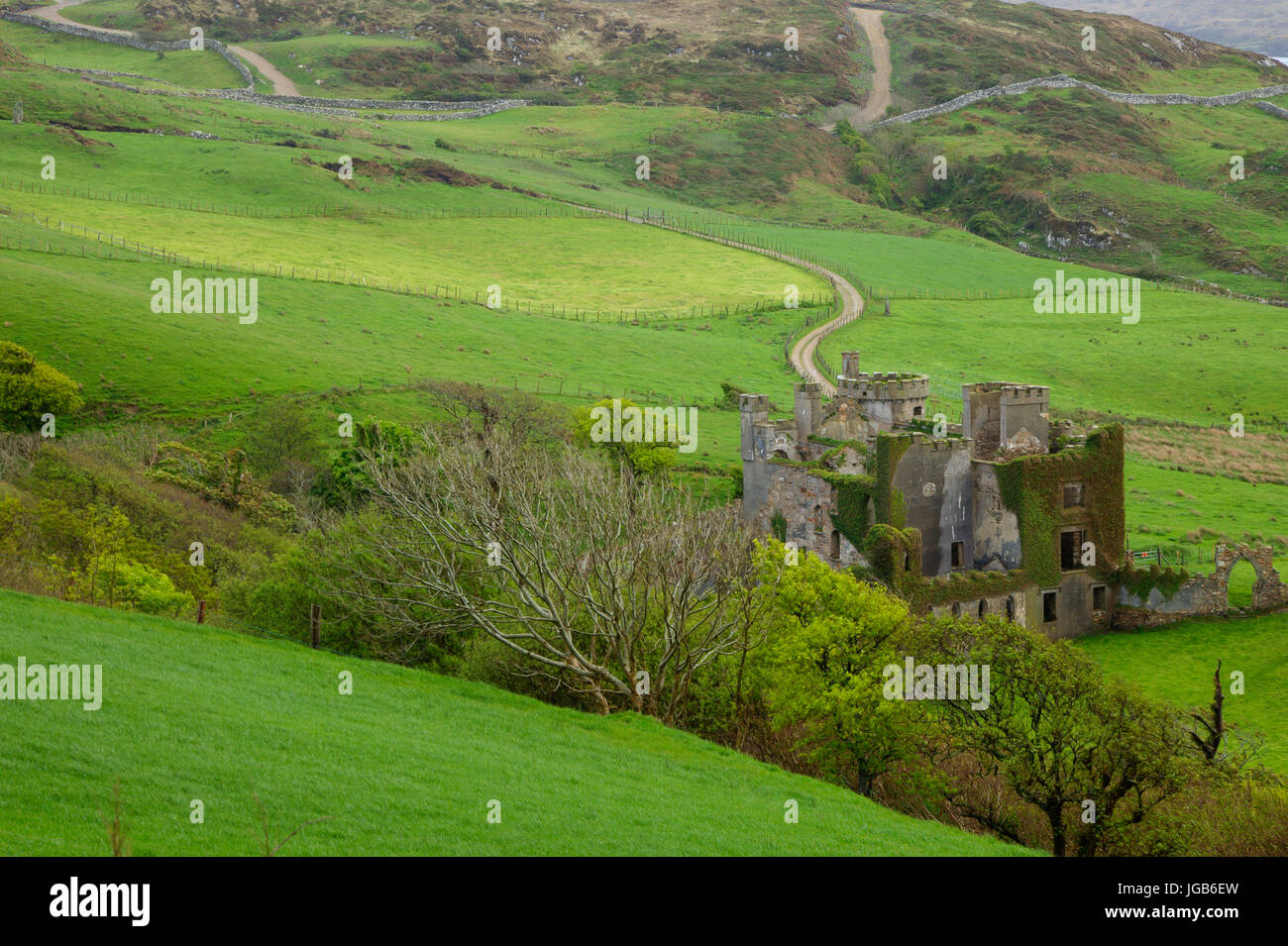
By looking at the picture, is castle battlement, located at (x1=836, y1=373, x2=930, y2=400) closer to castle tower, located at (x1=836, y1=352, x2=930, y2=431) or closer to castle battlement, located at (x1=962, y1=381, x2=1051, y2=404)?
castle tower, located at (x1=836, y1=352, x2=930, y2=431)

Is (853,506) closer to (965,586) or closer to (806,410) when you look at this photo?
(965,586)

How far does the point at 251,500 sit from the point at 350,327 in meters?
41.5

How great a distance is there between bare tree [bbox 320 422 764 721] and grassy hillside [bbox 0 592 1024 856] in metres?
3.90

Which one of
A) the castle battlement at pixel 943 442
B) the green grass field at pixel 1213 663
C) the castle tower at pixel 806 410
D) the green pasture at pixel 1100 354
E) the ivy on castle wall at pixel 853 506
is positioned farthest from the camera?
the green pasture at pixel 1100 354

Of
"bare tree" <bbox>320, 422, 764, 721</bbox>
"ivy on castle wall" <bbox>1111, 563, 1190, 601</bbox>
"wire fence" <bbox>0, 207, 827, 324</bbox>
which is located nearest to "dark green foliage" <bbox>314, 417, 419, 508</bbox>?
"bare tree" <bbox>320, 422, 764, 721</bbox>

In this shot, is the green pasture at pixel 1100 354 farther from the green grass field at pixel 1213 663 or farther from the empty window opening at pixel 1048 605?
the green grass field at pixel 1213 663

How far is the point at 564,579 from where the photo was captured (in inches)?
1815

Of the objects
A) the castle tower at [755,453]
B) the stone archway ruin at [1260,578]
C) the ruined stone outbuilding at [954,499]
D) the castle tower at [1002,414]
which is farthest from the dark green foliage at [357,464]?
the stone archway ruin at [1260,578]

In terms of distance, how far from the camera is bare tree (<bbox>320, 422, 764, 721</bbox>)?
43188 mm

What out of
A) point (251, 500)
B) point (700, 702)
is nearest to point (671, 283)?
point (251, 500)

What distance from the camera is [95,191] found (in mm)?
149375

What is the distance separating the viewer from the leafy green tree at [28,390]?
3137 inches

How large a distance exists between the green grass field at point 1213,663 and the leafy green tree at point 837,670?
50.1 feet

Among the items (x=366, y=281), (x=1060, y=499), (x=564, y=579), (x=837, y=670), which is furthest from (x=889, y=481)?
(x=366, y=281)
